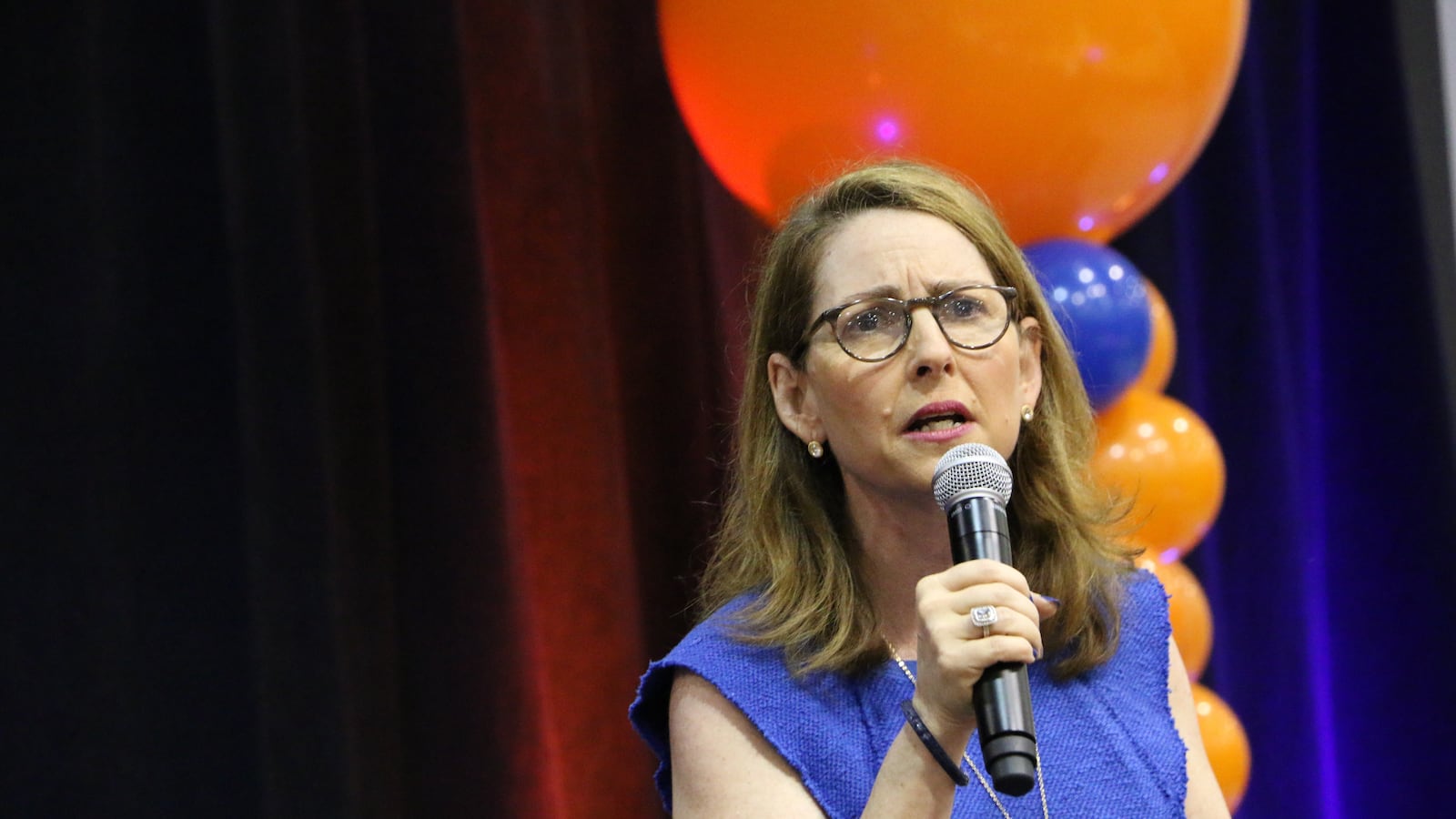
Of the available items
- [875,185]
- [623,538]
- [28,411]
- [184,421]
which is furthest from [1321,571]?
[28,411]

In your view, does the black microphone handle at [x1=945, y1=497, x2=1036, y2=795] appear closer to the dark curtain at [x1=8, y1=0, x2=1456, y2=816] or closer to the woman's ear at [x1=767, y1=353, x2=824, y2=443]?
the woman's ear at [x1=767, y1=353, x2=824, y2=443]

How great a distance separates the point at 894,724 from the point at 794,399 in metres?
0.35

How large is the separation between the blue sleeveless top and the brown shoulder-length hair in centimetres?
3

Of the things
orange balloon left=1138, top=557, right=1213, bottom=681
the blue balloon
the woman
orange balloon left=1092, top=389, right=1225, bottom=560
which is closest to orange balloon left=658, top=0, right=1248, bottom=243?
the blue balloon

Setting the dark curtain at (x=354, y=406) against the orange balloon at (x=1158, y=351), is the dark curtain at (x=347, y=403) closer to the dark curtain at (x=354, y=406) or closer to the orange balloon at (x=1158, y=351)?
the dark curtain at (x=354, y=406)

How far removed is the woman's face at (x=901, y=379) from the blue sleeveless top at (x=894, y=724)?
0.20m

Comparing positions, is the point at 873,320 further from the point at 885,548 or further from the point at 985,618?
the point at 985,618

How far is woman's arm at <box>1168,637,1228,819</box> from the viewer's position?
4.68ft

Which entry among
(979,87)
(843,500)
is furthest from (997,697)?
(979,87)

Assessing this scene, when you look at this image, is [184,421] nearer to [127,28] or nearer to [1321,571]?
[127,28]

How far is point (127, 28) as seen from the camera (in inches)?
85.6

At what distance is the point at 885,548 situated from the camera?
1.47 metres

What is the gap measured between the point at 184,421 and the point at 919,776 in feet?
4.72

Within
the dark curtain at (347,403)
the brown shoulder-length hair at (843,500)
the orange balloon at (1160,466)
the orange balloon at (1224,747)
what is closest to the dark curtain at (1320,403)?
the orange balloon at (1224,747)
